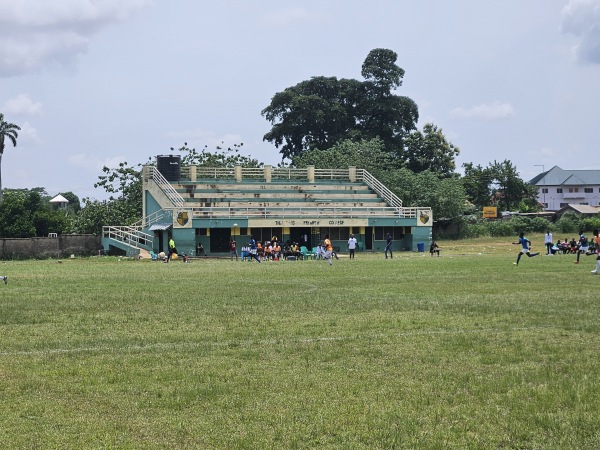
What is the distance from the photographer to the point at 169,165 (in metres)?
67.2

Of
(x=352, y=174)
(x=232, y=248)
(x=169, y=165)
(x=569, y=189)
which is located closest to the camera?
(x=232, y=248)

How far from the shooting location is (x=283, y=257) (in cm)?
5444

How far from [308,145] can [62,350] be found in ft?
291

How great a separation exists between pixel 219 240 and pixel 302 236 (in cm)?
673

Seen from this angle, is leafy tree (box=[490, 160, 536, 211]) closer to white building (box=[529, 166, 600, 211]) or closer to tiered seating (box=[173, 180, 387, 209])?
white building (box=[529, 166, 600, 211])

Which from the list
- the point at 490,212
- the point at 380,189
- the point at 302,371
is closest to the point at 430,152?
the point at 490,212

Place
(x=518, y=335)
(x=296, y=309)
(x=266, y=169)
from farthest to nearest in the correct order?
1. (x=266, y=169)
2. (x=296, y=309)
3. (x=518, y=335)

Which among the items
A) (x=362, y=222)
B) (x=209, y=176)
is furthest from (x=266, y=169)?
(x=362, y=222)

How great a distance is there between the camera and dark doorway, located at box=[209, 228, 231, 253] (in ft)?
197

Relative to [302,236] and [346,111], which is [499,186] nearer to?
[346,111]

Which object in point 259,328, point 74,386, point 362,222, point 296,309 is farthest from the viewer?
point 362,222

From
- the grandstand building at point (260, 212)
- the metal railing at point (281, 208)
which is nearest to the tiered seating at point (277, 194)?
the grandstand building at point (260, 212)

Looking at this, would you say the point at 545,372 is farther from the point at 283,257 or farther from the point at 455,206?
the point at 455,206

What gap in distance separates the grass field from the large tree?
261 feet
